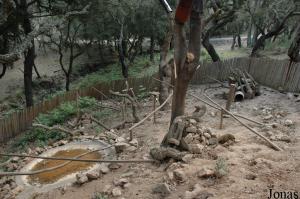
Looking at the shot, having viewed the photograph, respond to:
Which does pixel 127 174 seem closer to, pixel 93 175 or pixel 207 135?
pixel 93 175

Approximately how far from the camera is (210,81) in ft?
41.0

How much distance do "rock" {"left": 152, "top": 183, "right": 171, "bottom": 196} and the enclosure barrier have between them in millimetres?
6468

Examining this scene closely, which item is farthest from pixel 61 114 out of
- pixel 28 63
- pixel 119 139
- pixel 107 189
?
pixel 107 189

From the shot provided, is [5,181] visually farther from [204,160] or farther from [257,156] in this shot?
[257,156]

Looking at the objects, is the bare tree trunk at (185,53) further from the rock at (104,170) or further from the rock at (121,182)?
the rock at (104,170)

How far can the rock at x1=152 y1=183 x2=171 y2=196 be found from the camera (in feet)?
13.5

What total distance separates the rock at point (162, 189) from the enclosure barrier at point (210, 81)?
21.2ft

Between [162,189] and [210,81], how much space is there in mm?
8822

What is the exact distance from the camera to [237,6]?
13.6 m

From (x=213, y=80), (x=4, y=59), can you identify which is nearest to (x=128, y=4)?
(x=213, y=80)

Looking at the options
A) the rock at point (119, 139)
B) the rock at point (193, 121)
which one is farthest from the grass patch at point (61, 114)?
the rock at point (193, 121)

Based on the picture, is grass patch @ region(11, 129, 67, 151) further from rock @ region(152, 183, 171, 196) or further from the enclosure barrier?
rock @ region(152, 183, 171, 196)

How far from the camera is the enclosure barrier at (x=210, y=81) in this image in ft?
30.6

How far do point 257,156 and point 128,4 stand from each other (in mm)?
11056
